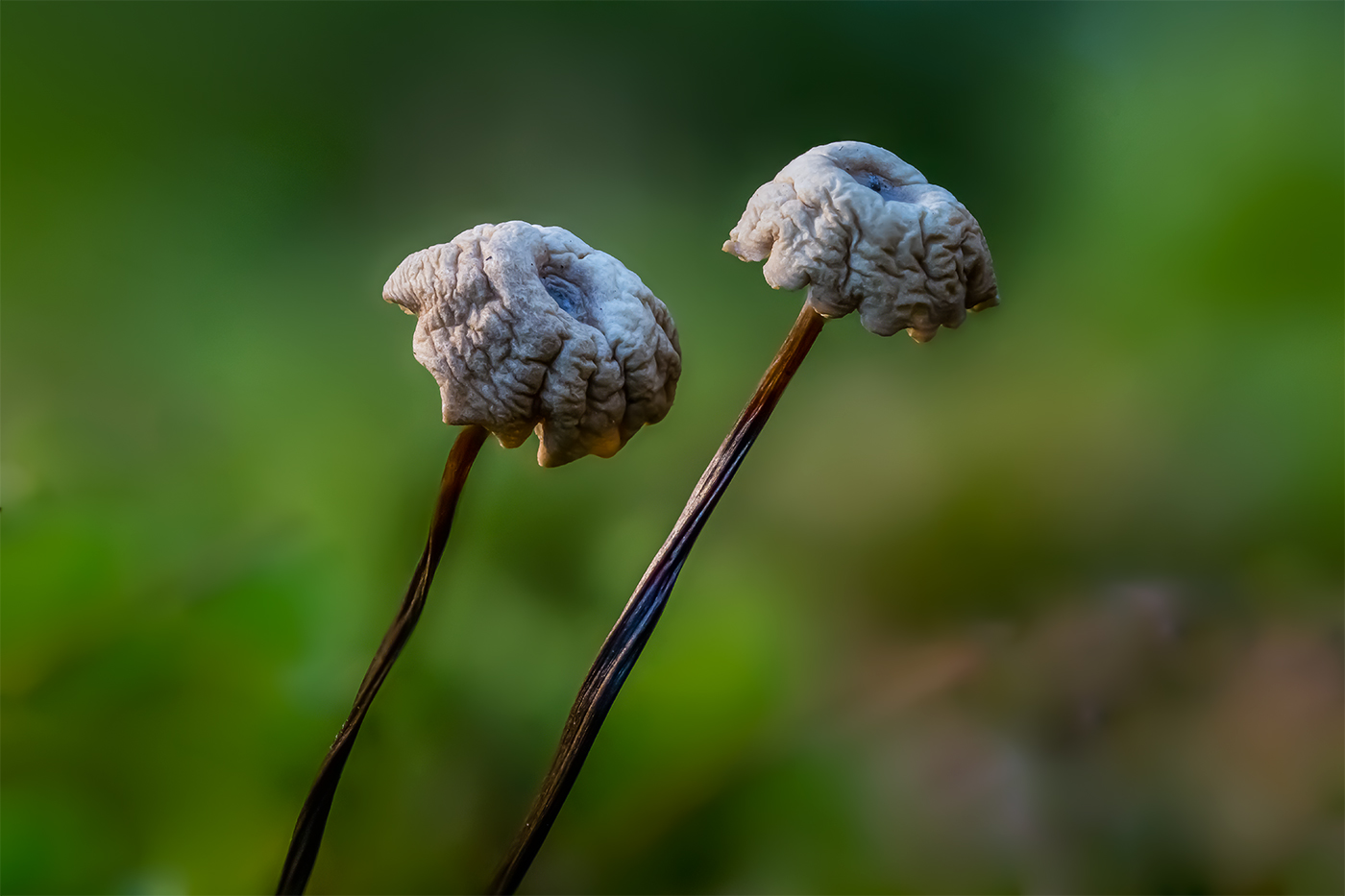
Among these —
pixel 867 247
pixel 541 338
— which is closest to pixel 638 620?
pixel 541 338

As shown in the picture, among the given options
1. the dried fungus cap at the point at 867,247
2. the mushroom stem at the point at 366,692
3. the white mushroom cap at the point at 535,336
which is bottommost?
the mushroom stem at the point at 366,692

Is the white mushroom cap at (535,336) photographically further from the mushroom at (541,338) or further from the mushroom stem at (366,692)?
the mushroom stem at (366,692)

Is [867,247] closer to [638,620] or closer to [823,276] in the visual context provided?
[823,276]

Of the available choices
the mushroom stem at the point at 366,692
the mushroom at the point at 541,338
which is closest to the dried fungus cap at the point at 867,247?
the mushroom at the point at 541,338

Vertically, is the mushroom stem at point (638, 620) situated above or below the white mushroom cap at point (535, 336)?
below

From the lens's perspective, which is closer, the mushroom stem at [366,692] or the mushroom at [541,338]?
the mushroom at [541,338]

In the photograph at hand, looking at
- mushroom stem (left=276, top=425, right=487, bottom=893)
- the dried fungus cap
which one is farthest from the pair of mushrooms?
mushroom stem (left=276, top=425, right=487, bottom=893)

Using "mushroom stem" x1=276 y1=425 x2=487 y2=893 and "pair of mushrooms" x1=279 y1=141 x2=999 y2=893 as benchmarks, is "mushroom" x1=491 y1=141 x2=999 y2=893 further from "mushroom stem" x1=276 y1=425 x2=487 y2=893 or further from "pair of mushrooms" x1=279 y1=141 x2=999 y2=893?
"mushroom stem" x1=276 y1=425 x2=487 y2=893
